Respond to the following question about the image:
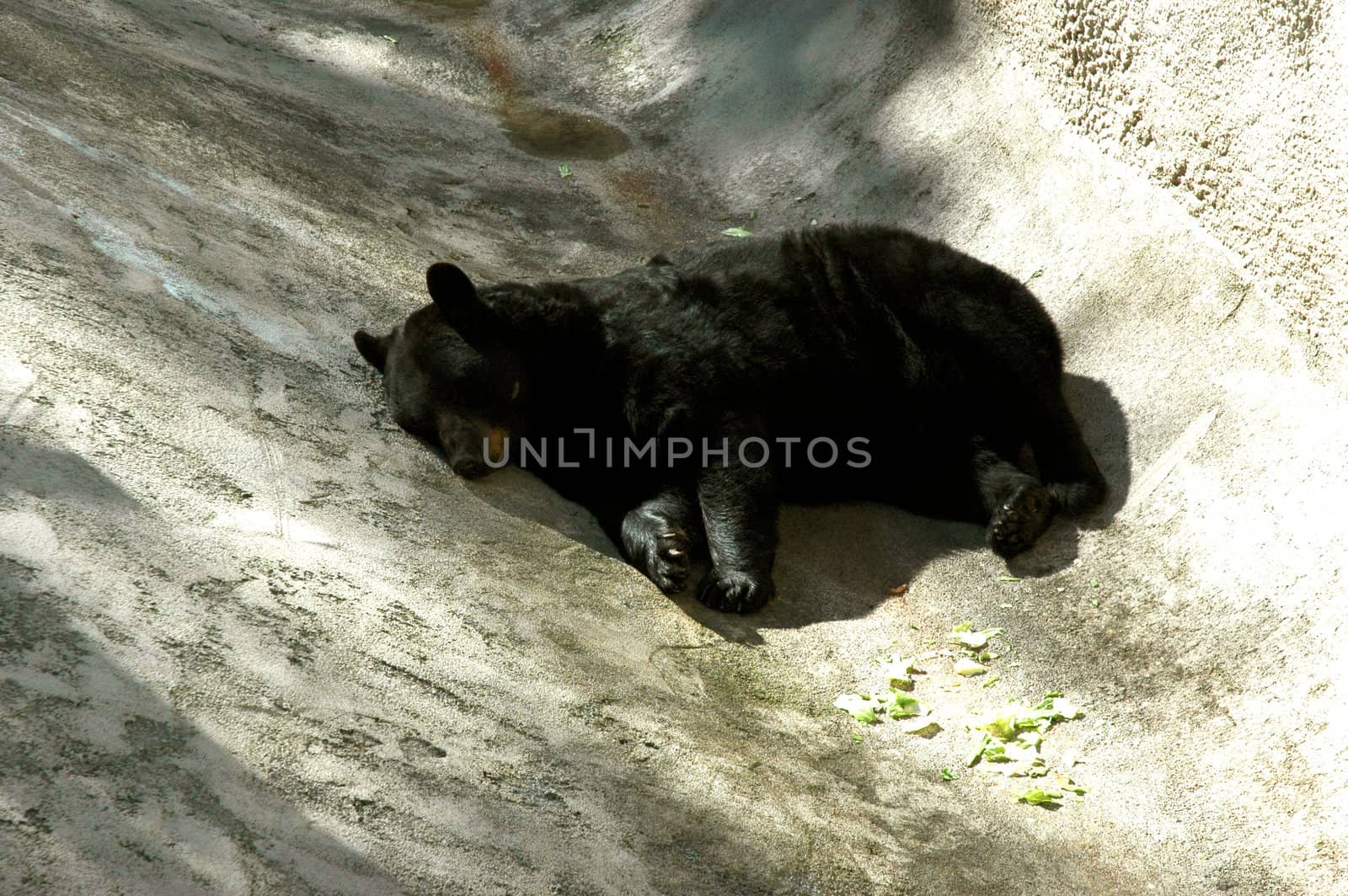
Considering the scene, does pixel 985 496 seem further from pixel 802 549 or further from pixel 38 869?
pixel 38 869

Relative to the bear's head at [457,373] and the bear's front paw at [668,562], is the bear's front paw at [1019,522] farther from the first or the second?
the bear's head at [457,373]

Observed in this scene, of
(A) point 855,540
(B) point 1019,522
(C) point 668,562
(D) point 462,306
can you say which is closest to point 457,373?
(D) point 462,306

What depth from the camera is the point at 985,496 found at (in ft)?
17.4

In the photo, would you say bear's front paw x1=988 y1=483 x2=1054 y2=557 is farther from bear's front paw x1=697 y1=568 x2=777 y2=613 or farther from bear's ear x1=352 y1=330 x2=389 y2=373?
bear's ear x1=352 y1=330 x2=389 y2=373

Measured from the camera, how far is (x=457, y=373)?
515 centimetres

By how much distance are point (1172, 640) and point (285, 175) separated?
590 centimetres

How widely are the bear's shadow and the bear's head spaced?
0.86 feet

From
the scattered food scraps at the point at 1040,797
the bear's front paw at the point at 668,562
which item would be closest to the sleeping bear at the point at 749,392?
the bear's front paw at the point at 668,562

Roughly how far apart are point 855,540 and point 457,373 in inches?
81.5

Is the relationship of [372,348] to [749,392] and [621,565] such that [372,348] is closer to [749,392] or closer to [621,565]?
[621,565]

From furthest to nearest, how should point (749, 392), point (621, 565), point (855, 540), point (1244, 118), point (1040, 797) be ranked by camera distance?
point (855, 540) → point (749, 392) → point (1244, 118) → point (621, 565) → point (1040, 797)

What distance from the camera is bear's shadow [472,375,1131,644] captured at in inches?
190

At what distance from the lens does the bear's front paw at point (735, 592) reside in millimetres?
4680

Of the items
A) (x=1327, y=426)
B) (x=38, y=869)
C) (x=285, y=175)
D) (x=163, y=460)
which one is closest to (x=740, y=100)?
(x=285, y=175)
